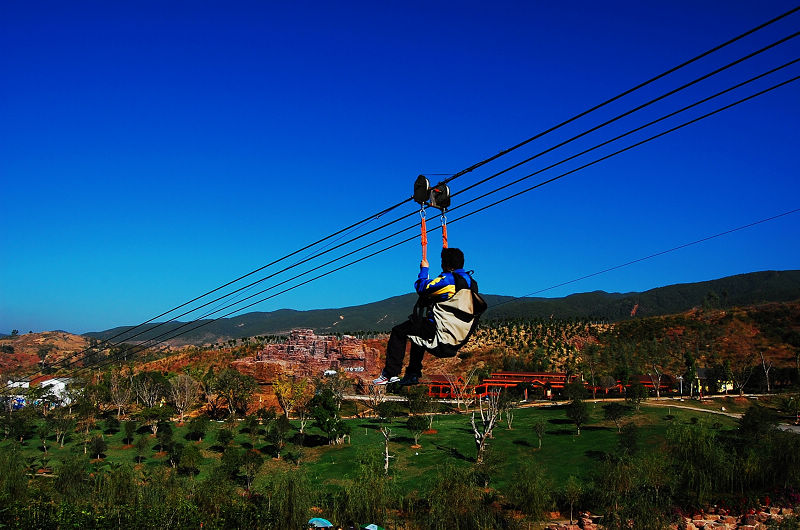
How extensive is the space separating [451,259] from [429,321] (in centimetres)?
100

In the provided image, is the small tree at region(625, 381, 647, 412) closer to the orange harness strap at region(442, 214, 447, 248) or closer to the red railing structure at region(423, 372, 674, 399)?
the red railing structure at region(423, 372, 674, 399)

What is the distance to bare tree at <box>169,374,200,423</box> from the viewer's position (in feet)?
230

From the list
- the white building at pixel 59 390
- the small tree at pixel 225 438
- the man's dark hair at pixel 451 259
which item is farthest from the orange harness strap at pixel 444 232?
the white building at pixel 59 390

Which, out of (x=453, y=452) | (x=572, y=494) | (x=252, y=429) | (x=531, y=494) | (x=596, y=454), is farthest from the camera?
(x=252, y=429)

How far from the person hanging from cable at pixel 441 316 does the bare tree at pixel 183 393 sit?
2703 inches

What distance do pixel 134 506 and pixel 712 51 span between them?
34.5m

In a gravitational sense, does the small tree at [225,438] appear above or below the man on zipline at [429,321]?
below

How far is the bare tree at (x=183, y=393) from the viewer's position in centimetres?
7000

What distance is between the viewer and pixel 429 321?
315 inches

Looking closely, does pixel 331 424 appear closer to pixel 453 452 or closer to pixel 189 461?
pixel 453 452

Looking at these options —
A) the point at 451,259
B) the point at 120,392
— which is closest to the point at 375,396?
the point at 120,392

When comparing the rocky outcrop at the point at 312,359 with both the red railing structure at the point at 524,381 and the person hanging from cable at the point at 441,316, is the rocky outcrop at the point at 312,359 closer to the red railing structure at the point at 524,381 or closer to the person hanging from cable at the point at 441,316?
the red railing structure at the point at 524,381

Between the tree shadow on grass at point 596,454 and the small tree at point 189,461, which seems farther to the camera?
the tree shadow on grass at point 596,454

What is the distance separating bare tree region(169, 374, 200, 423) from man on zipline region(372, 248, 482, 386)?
68596mm
